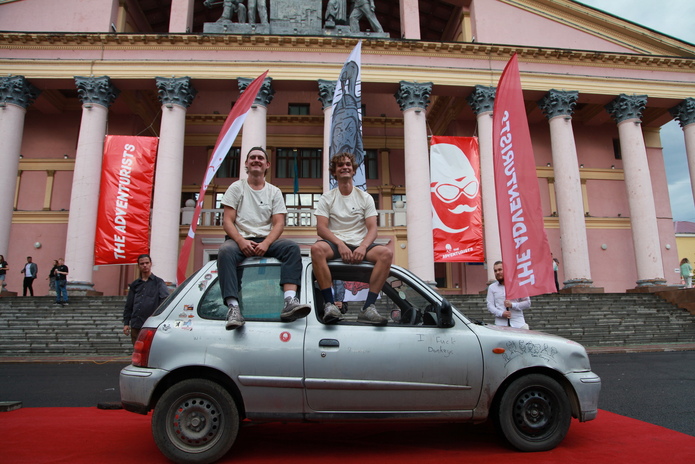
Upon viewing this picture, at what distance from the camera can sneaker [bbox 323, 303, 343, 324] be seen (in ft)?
12.8

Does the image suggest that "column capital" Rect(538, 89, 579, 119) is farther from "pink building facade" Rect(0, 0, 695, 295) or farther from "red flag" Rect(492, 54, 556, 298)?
"red flag" Rect(492, 54, 556, 298)

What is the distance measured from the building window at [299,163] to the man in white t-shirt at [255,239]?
74.9 feet

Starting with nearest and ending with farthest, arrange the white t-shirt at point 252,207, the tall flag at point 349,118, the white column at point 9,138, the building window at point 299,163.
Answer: the white t-shirt at point 252,207
the tall flag at point 349,118
the white column at point 9,138
the building window at point 299,163

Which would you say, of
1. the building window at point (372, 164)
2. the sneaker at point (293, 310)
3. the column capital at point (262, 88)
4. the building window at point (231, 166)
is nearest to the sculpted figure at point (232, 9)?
the column capital at point (262, 88)

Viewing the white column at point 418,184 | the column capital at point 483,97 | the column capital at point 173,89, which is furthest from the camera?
the column capital at point 483,97

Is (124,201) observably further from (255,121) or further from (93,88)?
(255,121)

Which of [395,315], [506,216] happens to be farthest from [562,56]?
[395,315]

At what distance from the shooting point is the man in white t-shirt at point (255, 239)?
3.96 metres

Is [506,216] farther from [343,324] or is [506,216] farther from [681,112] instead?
[681,112]

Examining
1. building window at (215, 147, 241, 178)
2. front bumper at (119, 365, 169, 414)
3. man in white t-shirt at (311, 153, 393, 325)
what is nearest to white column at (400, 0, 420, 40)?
building window at (215, 147, 241, 178)

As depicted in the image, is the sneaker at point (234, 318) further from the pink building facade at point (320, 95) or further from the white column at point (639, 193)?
the white column at point (639, 193)

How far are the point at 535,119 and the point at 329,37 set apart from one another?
13.5 m

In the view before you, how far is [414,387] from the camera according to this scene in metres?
3.95

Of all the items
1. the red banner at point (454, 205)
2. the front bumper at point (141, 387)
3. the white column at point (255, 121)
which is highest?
the white column at point (255, 121)
